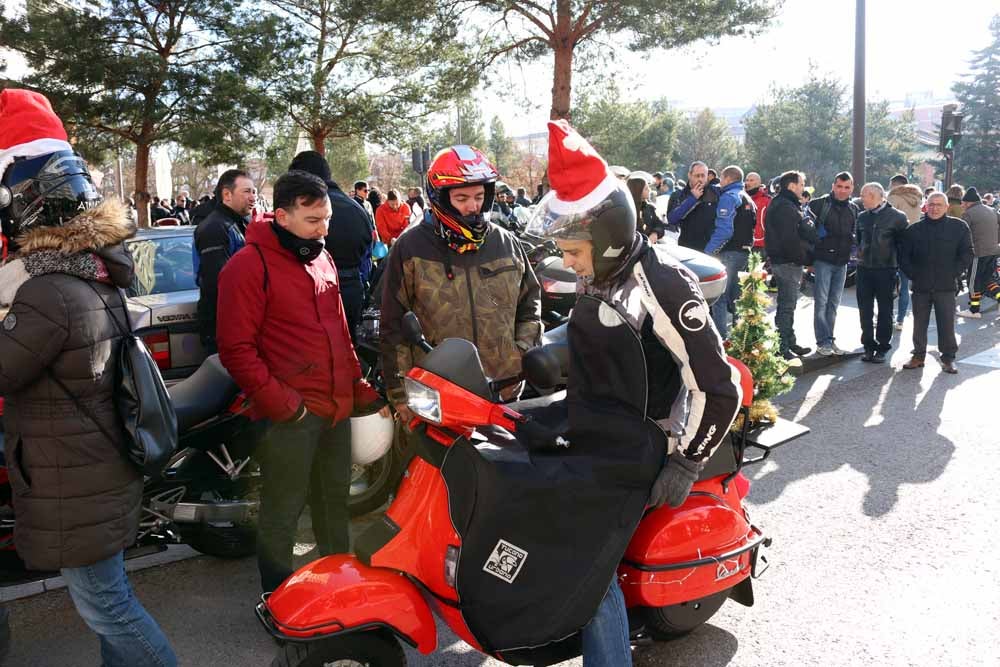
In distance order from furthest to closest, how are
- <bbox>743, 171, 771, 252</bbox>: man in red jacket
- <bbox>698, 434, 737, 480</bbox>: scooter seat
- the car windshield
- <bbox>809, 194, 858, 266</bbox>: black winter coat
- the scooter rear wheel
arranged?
<bbox>743, 171, 771, 252</bbox>: man in red jacket < <bbox>809, 194, 858, 266</bbox>: black winter coat < the car windshield < <bbox>698, 434, 737, 480</bbox>: scooter seat < the scooter rear wheel

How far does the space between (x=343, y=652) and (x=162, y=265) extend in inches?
147

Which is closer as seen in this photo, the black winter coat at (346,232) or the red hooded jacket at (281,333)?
the red hooded jacket at (281,333)

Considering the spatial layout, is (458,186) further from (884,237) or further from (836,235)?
(884,237)

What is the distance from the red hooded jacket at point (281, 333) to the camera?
3254 millimetres

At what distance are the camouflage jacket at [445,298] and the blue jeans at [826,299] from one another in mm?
6125

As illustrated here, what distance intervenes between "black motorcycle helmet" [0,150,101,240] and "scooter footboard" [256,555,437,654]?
4.21ft

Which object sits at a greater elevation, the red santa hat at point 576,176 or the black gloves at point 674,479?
the red santa hat at point 576,176

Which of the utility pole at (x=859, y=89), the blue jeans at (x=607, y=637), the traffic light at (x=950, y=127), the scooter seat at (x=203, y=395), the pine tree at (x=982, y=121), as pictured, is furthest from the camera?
the pine tree at (x=982, y=121)

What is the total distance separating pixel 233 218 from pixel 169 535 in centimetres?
210

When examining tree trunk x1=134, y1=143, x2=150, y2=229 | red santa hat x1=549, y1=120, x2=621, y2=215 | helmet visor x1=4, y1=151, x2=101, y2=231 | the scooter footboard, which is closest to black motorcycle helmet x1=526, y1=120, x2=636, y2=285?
red santa hat x1=549, y1=120, x2=621, y2=215

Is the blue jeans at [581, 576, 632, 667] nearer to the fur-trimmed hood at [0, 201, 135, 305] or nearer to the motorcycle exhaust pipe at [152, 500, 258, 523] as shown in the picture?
the fur-trimmed hood at [0, 201, 135, 305]

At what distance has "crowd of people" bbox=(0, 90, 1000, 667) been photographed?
2361mm

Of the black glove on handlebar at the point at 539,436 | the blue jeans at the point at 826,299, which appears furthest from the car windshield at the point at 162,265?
the blue jeans at the point at 826,299

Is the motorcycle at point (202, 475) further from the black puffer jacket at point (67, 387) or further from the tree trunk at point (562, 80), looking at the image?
the tree trunk at point (562, 80)
